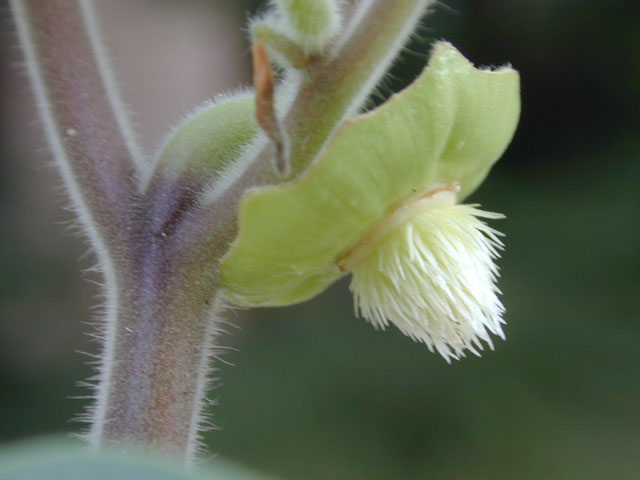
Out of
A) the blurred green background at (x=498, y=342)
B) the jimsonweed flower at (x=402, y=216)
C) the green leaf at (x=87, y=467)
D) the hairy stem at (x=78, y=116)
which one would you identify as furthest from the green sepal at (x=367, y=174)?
the blurred green background at (x=498, y=342)

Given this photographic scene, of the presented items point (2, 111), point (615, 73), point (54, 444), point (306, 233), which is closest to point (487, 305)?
point (306, 233)

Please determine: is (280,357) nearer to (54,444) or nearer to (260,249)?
(260,249)

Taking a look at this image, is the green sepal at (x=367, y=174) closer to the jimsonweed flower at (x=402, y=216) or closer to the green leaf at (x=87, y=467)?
the jimsonweed flower at (x=402, y=216)

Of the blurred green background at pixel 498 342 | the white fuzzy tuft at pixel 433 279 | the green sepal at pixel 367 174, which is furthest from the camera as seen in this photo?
the blurred green background at pixel 498 342

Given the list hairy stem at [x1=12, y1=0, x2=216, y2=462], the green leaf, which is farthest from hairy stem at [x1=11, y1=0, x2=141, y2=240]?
the green leaf

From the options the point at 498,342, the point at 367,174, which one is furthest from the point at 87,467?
the point at 498,342

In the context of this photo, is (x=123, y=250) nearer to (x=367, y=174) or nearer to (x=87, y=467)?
(x=367, y=174)
